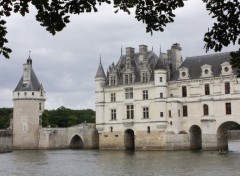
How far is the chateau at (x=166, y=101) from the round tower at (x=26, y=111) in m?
7.36

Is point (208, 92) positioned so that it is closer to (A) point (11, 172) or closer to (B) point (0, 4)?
(A) point (11, 172)

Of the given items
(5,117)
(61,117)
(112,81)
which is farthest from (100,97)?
(5,117)

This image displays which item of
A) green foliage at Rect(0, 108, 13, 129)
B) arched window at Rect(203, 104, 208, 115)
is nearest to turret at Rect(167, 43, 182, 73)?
arched window at Rect(203, 104, 208, 115)

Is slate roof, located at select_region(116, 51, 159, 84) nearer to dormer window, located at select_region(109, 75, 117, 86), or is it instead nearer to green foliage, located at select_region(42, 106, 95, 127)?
dormer window, located at select_region(109, 75, 117, 86)

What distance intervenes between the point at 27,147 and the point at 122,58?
13.4 metres

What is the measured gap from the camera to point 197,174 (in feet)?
60.7

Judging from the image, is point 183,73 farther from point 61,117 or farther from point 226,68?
point 61,117

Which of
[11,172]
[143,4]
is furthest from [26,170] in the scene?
[143,4]

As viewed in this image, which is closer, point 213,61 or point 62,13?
point 62,13

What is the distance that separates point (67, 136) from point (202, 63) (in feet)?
55.3

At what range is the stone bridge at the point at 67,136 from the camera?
4416 cm

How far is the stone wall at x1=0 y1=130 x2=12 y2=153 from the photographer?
4019 cm

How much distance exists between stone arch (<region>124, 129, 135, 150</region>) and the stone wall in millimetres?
10971

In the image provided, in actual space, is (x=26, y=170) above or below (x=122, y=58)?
below
